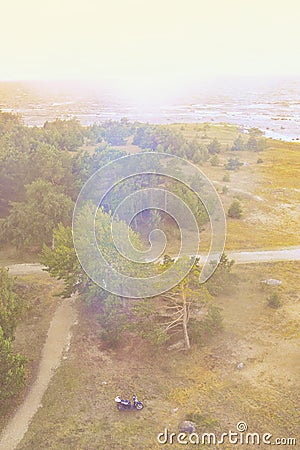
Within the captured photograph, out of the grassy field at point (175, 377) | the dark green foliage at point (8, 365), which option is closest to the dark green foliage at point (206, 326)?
the grassy field at point (175, 377)

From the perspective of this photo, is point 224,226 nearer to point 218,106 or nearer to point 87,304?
point 87,304

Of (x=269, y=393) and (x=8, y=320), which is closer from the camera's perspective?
(x=269, y=393)

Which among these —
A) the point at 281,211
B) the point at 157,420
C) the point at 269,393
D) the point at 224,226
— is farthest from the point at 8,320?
the point at 281,211

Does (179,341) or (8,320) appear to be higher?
(8,320)

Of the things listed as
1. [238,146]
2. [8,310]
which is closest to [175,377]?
[8,310]

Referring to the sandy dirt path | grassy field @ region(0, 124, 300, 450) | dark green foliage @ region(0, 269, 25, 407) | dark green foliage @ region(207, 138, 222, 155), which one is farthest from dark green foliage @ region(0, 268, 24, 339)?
dark green foliage @ region(207, 138, 222, 155)

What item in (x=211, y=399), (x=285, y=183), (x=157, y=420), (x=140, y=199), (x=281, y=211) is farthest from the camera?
(x=285, y=183)

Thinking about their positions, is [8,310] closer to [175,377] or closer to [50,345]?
[50,345]
